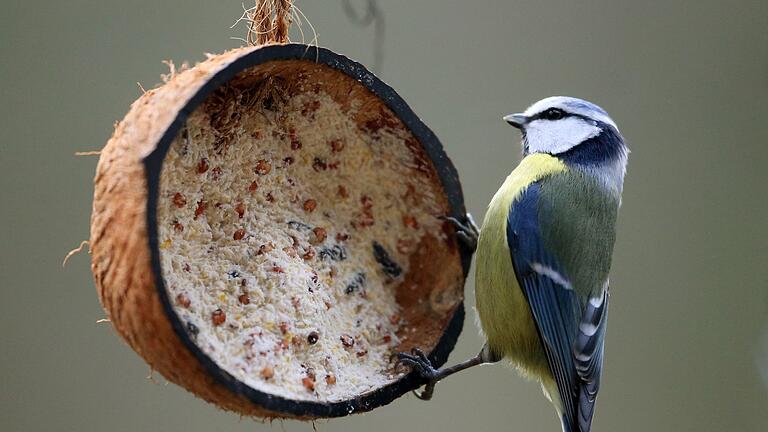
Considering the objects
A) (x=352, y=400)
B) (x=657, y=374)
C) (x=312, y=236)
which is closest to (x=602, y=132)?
(x=312, y=236)

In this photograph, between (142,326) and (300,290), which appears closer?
(142,326)

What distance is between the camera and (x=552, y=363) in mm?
1172

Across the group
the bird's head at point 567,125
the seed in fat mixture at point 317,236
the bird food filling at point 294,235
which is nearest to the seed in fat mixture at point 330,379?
the bird food filling at point 294,235

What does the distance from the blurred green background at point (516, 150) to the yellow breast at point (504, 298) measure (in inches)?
27.1

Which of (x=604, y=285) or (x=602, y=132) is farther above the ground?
(x=602, y=132)

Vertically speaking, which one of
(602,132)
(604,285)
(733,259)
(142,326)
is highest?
(602,132)

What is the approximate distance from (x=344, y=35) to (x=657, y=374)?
126 cm

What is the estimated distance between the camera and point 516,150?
214 centimetres

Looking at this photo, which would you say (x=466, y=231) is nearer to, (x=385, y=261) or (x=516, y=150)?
(x=385, y=261)

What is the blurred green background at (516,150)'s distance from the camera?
180 cm

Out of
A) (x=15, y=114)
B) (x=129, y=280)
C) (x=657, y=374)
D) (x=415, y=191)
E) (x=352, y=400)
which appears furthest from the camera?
(x=657, y=374)

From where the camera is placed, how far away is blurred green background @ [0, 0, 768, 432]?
1.80 m

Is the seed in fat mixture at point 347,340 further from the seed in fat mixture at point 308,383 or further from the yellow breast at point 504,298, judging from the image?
the yellow breast at point 504,298

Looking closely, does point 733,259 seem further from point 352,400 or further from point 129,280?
point 129,280
